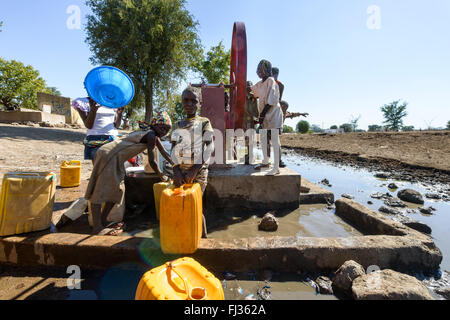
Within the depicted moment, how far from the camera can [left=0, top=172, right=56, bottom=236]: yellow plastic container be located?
204cm

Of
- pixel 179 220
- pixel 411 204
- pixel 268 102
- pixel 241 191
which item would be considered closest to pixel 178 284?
pixel 179 220

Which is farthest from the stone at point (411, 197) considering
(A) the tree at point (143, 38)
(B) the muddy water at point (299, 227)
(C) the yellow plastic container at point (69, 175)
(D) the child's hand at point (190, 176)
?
(A) the tree at point (143, 38)

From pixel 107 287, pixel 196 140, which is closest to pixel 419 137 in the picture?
pixel 196 140

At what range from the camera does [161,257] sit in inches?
78.7

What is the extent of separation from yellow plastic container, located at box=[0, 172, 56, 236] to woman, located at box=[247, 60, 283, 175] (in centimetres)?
308

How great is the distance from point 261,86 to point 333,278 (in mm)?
3147

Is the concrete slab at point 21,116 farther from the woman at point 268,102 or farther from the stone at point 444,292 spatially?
the stone at point 444,292

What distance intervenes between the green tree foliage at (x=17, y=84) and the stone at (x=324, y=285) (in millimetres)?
36038

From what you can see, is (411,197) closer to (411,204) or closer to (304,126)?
(411,204)

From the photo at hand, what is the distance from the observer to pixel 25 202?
6.93 ft

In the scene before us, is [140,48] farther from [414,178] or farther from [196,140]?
[414,178]

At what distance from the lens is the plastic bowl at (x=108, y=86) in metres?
2.83

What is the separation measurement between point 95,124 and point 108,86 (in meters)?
0.59

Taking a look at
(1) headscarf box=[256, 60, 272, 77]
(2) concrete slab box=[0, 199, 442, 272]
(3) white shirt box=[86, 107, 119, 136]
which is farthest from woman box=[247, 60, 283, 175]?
(3) white shirt box=[86, 107, 119, 136]
